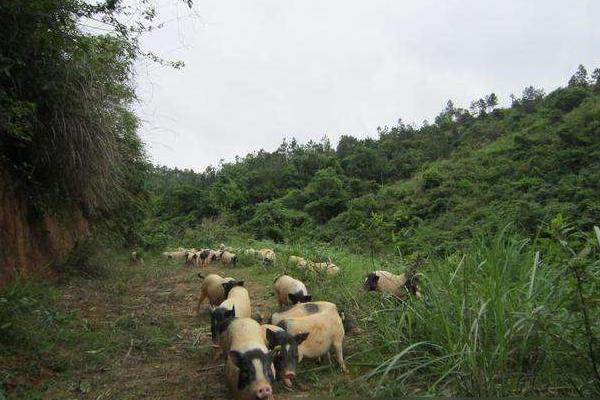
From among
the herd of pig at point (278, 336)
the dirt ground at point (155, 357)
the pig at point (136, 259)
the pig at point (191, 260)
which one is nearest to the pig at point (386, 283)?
the herd of pig at point (278, 336)

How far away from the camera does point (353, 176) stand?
4212cm

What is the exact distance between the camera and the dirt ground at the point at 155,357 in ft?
12.8

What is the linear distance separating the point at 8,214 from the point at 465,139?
42509mm

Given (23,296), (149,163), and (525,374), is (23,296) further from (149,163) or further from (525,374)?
(149,163)

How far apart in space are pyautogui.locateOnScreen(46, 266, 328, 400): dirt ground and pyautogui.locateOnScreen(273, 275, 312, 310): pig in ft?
1.69

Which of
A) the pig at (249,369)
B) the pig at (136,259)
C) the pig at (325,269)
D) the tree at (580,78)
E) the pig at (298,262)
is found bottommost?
the pig at (249,369)

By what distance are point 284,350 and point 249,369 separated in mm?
509

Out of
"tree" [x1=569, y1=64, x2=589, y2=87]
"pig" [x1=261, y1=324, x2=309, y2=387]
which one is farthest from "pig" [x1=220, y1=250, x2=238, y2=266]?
"tree" [x1=569, y1=64, x2=589, y2=87]

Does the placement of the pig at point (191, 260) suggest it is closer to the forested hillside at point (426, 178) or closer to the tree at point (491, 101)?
the forested hillside at point (426, 178)

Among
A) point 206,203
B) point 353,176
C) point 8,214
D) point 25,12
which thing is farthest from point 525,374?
point 353,176

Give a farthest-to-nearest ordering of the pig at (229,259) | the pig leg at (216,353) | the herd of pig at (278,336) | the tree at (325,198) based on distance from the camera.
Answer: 1. the tree at (325,198)
2. the pig at (229,259)
3. the pig leg at (216,353)
4. the herd of pig at (278,336)

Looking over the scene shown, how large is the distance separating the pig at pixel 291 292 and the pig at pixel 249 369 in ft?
5.67

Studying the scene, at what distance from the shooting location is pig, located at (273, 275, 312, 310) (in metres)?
5.57

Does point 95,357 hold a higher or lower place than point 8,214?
lower
